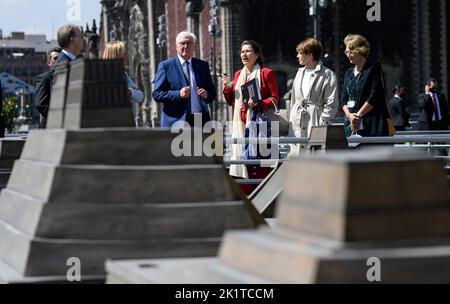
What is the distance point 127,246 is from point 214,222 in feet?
2.04

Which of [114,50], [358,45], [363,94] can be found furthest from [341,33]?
[114,50]

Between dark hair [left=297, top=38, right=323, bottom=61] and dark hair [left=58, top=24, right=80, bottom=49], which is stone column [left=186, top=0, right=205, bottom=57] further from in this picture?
dark hair [left=58, top=24, right=80, bottom=49]

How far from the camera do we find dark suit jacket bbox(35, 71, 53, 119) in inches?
529

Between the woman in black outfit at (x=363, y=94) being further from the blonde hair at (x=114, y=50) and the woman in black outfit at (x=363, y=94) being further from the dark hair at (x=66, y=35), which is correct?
the dark hair at (x=66, y=35)

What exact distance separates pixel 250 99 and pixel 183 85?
164 centimetres

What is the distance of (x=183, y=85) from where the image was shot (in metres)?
13.3

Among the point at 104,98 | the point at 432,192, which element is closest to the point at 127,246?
the point at 104,98

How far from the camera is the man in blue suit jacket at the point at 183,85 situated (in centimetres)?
1327

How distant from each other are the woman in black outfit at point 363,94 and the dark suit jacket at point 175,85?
1.58 meters

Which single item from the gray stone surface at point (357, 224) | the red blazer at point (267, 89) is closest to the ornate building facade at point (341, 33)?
the red blazer at point (267, 89)

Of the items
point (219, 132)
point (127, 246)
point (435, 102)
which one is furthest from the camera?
point (435, 102)

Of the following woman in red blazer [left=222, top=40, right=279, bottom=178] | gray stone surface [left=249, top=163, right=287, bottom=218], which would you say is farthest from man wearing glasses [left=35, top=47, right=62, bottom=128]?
gray stone surface [left=249, top=163, right=287, bottom=218]

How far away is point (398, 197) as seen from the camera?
220 inches

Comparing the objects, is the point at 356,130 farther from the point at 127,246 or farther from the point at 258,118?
the point at 127,246
